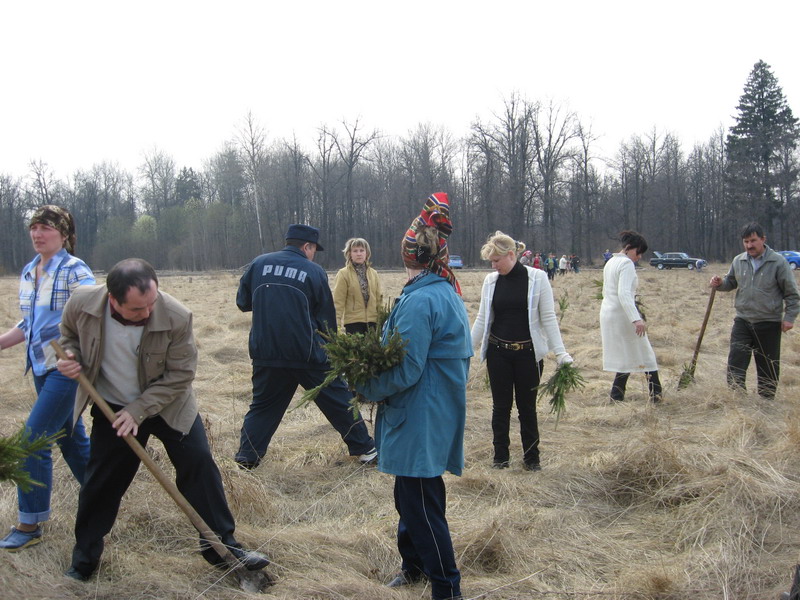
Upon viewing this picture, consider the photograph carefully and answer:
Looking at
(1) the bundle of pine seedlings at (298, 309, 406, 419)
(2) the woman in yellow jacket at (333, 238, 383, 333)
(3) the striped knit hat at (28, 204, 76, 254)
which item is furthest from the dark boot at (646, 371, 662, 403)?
(3) the striped knit hat at (28, 204, 76, 254)

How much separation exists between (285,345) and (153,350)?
195 centimetres

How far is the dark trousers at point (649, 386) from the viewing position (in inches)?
274

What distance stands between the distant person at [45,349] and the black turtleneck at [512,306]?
281 cm

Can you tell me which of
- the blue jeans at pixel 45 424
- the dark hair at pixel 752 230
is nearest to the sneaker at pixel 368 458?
the blue jeans at pixel 45 424

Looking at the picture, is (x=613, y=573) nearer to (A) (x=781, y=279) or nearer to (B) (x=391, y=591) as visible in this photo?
(B) (x=391, y=591)

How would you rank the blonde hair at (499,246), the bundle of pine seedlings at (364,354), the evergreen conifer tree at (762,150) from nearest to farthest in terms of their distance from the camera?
the bundle of pine seedlings at (364,354) → the blonde hair at (499,246) → the evergreen conifer tree at (762,150)

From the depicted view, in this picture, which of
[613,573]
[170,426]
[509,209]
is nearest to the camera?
[170,426]

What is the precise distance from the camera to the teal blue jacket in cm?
277

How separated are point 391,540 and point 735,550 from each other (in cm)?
179

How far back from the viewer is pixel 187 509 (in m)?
3.05

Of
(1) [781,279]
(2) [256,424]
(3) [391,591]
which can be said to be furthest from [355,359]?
(1) [781,279]

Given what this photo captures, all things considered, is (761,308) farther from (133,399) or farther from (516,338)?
(133,399)

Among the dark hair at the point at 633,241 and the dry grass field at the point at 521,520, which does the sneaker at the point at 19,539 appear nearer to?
the dry grass field at the point at 521,520

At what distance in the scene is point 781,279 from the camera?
6.66 metres
